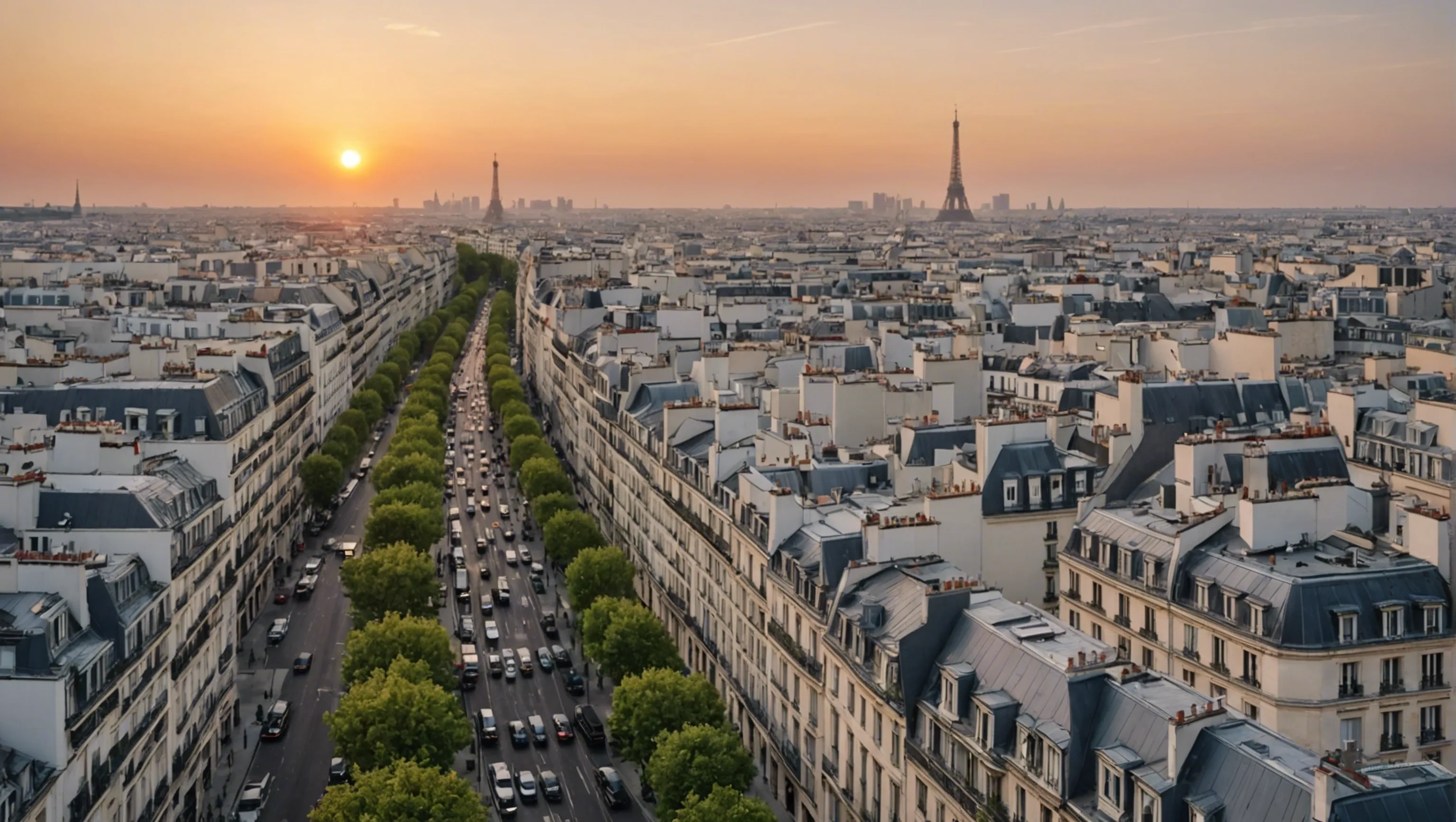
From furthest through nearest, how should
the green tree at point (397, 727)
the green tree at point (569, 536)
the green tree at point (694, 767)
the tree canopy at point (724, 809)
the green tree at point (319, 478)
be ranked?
the green tree at point (319, 478) < the green tree at point (569, 536) < the green tree at point (397, 727) < the green tree at point (694, 767) < the tree canopy at point (724, 809)

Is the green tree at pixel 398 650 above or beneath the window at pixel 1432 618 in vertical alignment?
beneath

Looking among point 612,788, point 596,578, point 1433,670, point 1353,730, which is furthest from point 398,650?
point 1433,670

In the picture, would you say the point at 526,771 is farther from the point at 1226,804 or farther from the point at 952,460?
the point at 1226,804

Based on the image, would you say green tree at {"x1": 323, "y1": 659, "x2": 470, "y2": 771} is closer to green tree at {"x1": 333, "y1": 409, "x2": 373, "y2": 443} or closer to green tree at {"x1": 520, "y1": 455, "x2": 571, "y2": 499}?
green tree at {"x1": 520, "y1": 455, "x2": 571, "y2": 499}

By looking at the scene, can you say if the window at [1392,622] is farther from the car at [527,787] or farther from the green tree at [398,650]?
the green tree at [398,650]

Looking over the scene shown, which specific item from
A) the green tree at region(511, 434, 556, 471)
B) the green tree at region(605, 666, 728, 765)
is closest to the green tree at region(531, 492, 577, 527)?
the green tree at region(511, 434, 556, 471)

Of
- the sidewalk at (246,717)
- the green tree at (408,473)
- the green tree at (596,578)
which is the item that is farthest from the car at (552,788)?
the green tree at (408,473)

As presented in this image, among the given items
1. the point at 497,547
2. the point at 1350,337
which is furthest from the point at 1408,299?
the point at 497,547
